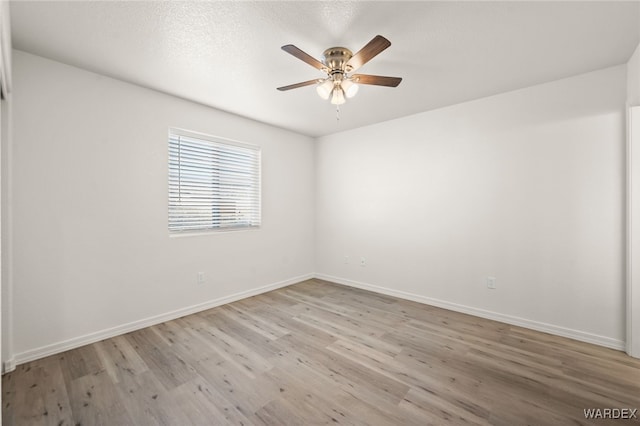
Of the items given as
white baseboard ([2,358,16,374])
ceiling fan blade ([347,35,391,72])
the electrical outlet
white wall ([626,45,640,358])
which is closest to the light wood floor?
white baseboard ([2,358,16,374])

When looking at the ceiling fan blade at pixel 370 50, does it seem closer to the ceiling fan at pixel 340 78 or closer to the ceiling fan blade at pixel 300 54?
the ceiling fan at pixel 340 78

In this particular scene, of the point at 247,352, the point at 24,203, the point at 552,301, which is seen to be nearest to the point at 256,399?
the point at 247,352

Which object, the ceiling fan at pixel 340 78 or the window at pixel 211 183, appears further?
the window at pixel 211 183

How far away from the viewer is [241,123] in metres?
3.85

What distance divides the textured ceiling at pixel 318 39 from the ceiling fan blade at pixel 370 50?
0.21m

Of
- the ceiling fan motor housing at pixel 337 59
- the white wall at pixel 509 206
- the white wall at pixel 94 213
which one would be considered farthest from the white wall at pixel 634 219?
the white wall at pixel 94 213

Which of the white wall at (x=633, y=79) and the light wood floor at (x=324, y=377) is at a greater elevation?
the white wall at (x=633, y=79)

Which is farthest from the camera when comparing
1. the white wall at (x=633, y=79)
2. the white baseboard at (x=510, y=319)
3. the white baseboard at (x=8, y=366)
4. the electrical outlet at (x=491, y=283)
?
the electrical outlet at (x=491, y=283)

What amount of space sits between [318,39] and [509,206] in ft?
8.75

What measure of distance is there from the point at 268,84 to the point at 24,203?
236cm

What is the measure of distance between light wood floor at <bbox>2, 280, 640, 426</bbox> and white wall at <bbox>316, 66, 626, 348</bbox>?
44cm

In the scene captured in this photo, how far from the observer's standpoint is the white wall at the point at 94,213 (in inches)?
89.9

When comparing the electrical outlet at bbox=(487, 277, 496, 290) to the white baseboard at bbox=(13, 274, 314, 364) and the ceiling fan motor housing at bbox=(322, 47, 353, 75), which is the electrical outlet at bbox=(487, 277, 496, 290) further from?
the white baseboard at bbox=(13, 274, 314, 364)

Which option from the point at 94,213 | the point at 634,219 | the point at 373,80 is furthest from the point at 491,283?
the point at 94,213
